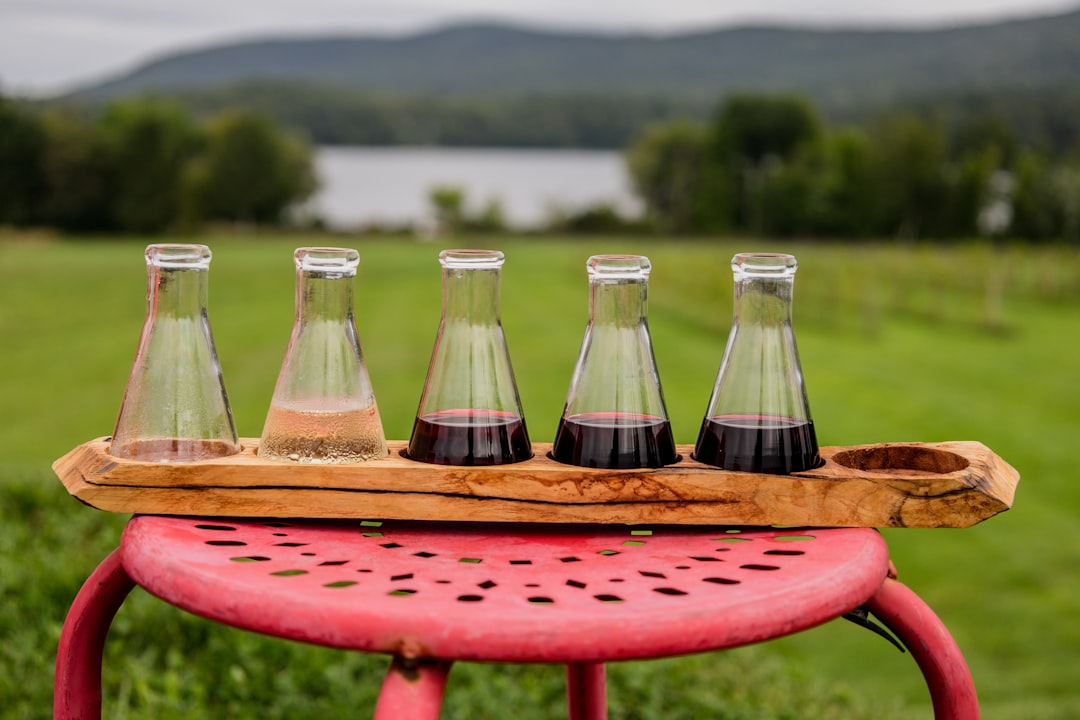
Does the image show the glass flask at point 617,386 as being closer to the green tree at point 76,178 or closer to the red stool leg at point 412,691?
the red stool leg at point 412,691

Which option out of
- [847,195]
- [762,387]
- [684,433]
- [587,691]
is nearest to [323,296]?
[762,387]

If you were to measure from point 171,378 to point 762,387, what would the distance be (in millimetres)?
828

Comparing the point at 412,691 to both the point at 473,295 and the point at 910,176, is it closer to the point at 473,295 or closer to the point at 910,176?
the point at 473,295

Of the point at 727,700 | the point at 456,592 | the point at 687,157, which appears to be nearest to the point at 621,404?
the point at 456,592

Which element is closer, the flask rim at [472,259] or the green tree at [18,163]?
the flask rim at [472,259]

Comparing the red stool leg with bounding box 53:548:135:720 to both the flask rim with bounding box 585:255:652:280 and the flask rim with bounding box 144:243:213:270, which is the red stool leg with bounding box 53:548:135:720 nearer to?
the flask rim with bounding box 144:243:213:270

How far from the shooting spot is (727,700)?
335cm

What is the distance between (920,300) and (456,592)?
23950mm

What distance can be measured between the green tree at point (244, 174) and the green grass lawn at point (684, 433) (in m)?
33.2

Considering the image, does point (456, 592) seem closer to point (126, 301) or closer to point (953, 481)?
point (953, 481)

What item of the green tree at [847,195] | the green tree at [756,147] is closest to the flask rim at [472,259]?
the green tree at [847,195]

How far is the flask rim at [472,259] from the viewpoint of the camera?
1479 mm

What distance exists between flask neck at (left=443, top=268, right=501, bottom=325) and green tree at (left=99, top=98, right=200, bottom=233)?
57041 millimetres

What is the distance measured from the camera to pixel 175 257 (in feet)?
4.94
